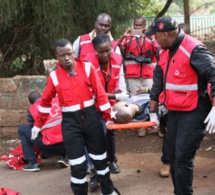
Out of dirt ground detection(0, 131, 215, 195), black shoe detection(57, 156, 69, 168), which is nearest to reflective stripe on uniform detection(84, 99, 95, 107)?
dirt ground detection(0, 131, 215, 195)

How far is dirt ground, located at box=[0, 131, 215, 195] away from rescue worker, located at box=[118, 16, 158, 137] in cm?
84

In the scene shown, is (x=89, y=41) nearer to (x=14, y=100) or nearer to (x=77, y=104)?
(x=77, y=104)

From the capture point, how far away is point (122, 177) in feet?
20.0

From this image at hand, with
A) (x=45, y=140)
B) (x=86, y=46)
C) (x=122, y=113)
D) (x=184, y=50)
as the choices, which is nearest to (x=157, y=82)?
(x=122, y=113)

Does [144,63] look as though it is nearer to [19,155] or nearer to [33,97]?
[33,97]

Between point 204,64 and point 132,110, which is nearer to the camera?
point 204,64

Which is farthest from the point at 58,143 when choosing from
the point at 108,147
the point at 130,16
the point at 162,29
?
the point at 130,16

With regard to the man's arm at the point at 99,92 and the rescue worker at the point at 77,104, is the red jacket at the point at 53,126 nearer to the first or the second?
the rescue worker at the point at 77,104

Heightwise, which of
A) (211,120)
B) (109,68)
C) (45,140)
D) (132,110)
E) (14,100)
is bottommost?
(45,140)

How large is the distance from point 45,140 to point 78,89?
1602 millimetres

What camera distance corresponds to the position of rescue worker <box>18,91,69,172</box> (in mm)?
6367

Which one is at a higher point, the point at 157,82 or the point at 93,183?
the point at 157,82

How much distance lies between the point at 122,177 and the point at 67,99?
1.58 meters

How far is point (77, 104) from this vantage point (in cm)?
501
